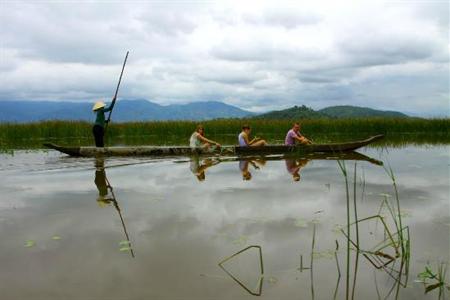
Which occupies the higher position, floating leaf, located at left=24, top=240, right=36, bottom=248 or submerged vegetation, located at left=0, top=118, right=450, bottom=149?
submerged vegetation, located at left=0, top=118, right=450, bottom=149

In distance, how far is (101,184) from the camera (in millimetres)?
8945

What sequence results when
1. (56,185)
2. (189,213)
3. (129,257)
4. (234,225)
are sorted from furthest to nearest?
(56,185)
(189,213)
(234,225)
(129,257)

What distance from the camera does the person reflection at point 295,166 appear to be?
9.82 m

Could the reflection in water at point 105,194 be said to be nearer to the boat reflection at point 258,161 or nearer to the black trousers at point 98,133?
the boat reflection at point 258,161

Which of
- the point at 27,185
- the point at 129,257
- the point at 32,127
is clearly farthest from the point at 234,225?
the point at 32,127

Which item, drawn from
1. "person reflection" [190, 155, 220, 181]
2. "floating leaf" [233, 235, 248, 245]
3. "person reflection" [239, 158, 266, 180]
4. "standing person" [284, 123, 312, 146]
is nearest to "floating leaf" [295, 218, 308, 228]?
"floating leaf" [233, 235, 248, 245]

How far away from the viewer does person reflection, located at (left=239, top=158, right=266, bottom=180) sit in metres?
9.95

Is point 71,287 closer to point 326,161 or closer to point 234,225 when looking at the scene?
point 234,225

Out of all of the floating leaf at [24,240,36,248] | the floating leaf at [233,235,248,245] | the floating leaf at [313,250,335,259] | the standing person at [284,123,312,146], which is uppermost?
the standing person at [284,123,312,146]

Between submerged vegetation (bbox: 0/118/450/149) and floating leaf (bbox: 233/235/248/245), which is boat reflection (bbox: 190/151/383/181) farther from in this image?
submerged vegetation (bbox: 0/118/450/149)

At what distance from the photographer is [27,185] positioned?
9047 millimetres

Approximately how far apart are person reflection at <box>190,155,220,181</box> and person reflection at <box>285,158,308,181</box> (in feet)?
6.66

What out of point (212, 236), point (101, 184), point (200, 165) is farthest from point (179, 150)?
point (212, 236)

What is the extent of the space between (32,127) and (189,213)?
2049 centimetres
